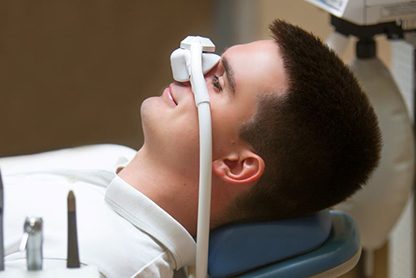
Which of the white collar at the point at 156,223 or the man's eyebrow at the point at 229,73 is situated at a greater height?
the man's eyebrow at the point at 229,73

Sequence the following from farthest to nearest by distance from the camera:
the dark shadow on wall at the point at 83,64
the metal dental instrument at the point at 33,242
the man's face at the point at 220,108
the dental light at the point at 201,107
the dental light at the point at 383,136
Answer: the dark shadow on wall at the point at 83,64 → the dental light at the point at 383,136 → the man's face at the point at 220,108 → the dental light at the point at 201,107 → the metal dental instrument at the point at 33,242

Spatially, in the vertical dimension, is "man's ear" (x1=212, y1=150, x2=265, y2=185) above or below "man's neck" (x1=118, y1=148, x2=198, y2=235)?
above

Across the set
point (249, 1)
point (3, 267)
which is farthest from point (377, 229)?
point (249, 1)

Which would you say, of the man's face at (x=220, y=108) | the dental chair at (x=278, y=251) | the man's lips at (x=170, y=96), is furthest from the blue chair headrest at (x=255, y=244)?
the man's lips at (x=170, y=96)

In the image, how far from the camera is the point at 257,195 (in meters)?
1.33

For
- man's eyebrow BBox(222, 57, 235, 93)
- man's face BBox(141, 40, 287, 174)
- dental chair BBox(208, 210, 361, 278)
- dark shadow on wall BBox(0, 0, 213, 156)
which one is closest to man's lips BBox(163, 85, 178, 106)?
man's face BBox(141, 40, 287, 174)

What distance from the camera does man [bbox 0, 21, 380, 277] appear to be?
129 cm

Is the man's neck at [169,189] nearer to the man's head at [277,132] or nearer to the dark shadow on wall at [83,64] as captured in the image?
the man's head at [277,132]

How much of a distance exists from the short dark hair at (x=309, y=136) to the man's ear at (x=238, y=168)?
0.06 feet

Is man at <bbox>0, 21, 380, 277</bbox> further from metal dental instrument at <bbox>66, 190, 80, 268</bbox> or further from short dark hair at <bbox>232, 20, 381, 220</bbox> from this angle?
metal dental instrument at <bbox>66, 190, 80, 268</bbox>

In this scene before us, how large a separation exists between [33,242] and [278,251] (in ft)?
1.45

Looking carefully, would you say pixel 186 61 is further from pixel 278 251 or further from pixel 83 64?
pixel 83 64

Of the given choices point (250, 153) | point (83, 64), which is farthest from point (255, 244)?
point (83, 64)

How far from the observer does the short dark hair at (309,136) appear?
1283 millimetres
